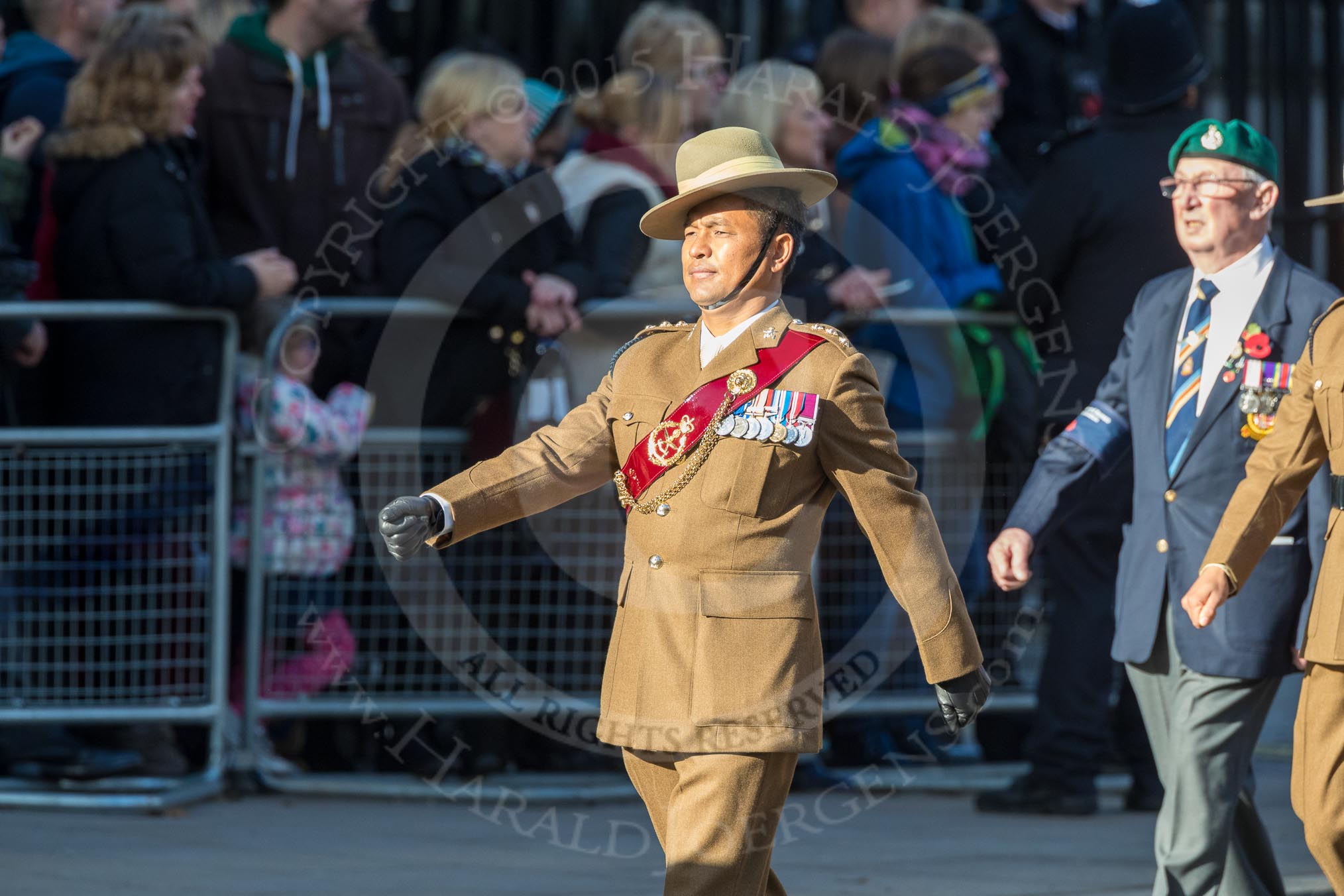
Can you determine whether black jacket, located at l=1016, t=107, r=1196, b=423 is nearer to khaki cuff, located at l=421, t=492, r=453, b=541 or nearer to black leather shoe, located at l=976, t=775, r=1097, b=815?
black leather shoe, located at l=976, t=775, r=1097, b=815

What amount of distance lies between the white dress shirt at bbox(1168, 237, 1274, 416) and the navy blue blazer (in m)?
0.02

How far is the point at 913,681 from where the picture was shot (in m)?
7.30

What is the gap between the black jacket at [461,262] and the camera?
6922 millimetres

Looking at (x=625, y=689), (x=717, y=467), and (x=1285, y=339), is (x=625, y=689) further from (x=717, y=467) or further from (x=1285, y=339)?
(x=1285, y=339)

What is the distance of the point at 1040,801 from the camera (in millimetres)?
6789

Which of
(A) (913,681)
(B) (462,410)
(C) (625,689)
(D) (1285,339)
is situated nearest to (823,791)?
(A) (913,681)

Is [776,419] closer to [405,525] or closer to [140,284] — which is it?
[405,525]

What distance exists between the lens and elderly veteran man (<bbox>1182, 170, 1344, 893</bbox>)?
430 centimetres

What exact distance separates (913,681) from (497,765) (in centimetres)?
154

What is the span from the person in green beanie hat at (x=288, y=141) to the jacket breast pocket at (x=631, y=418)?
3.47 m

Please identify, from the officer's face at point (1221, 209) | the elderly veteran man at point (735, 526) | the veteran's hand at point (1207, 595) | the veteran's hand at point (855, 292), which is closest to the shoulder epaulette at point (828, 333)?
the elderly veteran man at point (735, 526)

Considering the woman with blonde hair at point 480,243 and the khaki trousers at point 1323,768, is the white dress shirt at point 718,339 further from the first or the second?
the woman with blonde hair at point 480,243

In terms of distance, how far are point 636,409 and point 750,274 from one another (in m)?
0.35

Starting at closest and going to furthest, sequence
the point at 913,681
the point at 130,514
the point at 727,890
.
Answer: the point at 727,890
the point at 130,514
the point at 913,681
